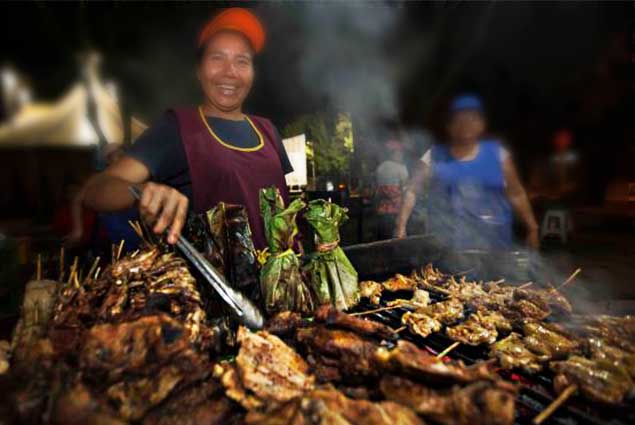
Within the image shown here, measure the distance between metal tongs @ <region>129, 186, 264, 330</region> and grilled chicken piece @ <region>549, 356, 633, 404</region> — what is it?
5.64ft

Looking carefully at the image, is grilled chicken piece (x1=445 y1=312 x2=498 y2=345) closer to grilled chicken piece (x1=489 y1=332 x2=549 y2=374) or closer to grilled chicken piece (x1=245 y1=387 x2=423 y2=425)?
grilled chicken piece (x1=489 y1=332 x2=549 y2=374)

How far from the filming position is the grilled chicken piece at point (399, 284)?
3254mm

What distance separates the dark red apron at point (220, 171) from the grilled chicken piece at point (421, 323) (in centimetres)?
143

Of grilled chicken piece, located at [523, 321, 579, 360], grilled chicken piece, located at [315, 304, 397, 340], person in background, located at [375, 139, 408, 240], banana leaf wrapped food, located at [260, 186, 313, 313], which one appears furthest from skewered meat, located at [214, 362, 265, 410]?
person in background, located at [375, 139, 408, 240]

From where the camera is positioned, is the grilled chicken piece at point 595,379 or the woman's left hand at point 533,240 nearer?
the grilled chicken piece at point 595,379

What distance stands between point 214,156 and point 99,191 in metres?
0.91

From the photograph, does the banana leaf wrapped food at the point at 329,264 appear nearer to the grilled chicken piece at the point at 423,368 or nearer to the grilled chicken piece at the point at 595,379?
the grilled chicken piece at the point at 423,368

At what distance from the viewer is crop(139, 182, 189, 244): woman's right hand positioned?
1.86 m

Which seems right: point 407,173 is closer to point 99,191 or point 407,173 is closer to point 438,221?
point 438,221

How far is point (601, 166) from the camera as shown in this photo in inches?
120

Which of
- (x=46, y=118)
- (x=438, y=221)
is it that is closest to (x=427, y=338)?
(x=438, y=221)

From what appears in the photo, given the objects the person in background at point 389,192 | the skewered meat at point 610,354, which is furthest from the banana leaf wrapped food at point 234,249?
the person in background at point 389,192

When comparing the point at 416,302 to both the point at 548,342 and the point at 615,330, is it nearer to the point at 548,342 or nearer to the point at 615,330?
the point at 548,342

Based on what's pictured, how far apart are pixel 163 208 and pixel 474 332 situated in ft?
7.34
